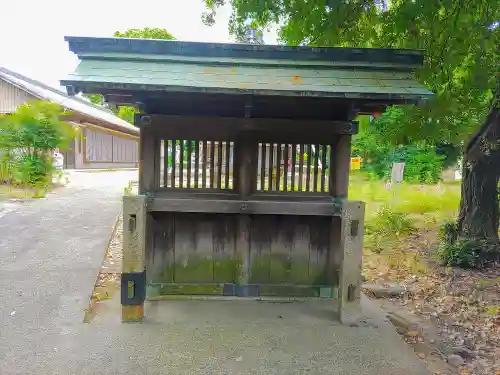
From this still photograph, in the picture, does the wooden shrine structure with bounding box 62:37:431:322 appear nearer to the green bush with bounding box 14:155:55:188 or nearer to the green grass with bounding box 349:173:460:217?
the green grass with bounding box 349:173:460:217

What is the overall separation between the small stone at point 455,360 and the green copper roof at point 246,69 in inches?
99.7

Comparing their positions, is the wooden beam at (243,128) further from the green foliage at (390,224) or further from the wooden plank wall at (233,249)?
the green foliage at (390,224)

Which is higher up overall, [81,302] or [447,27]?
[447,27]

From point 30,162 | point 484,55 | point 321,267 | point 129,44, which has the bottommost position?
point 321,267

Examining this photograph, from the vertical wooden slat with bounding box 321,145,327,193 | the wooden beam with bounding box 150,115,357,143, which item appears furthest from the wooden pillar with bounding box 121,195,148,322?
the vertical wooden slat with bounding box 321,145,327,193

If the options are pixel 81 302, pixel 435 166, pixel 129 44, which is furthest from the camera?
pixel 435 166

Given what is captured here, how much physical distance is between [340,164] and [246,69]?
1.42 m

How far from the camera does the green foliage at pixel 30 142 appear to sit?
1271 cm

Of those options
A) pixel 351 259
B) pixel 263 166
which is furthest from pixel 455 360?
pixel 263 166

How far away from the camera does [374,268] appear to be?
7.32 metres

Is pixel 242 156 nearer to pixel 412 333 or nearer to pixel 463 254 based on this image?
pixel 412 333

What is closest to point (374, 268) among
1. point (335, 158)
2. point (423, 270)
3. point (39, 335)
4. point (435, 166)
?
point (423, 270)

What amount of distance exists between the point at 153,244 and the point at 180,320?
93 centimetres

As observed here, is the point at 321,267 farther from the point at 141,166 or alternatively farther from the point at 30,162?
the point at 30,162
